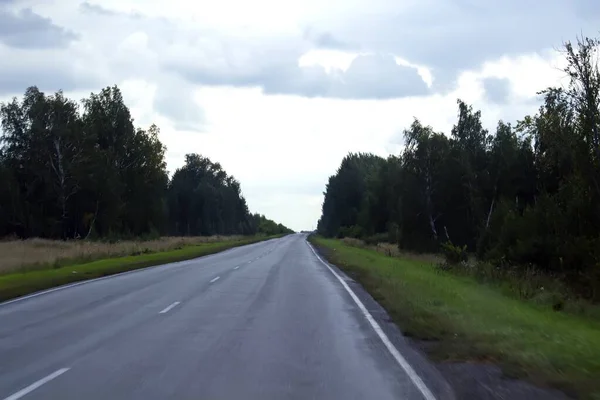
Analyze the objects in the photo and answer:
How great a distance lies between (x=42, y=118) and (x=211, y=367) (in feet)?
240

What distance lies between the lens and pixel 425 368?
1090 centimetres

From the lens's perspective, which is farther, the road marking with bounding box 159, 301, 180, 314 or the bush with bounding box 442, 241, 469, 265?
the bush with bounding box 442, 241, 469, 265

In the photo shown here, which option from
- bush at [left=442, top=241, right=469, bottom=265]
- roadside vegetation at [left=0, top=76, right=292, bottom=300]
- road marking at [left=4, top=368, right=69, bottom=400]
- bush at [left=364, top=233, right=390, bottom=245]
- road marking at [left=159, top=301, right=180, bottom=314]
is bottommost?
road marking at [left=4, top=368, right=69, bottom=400]

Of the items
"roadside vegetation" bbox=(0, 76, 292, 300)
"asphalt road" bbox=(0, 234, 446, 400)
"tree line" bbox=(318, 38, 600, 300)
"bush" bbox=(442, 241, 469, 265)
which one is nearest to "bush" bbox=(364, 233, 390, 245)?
"tree line" bbox=(318, 38, 600, 300)

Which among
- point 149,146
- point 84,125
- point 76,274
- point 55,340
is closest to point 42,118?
point 84,125

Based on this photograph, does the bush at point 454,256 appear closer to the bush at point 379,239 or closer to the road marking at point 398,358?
the road marking at point 398,358

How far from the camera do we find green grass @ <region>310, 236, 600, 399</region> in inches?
399

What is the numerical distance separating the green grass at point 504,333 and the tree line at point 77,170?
193 ft

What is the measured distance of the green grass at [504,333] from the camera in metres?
10.1

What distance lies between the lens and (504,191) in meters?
65.1

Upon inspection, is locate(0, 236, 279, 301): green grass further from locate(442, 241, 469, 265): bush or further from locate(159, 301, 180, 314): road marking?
locate(442, 241, 469, 265): bush

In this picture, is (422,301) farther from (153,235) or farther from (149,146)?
(149,146)

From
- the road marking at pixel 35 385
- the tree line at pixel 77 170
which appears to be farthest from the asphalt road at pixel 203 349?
the tree line at pixel 77 170

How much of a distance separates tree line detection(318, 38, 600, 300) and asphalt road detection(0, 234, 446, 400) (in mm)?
10066
